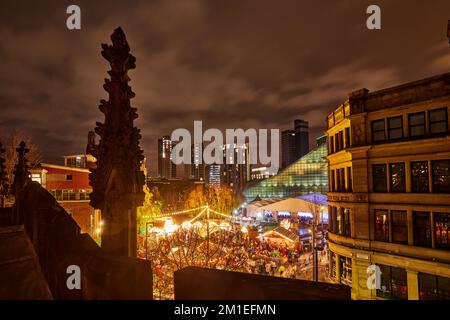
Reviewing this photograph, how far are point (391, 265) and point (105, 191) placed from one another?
21.4 m

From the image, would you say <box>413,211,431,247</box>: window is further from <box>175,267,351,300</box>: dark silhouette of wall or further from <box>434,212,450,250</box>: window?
<box>175,267,351,300</box>: dark silhouette of wall

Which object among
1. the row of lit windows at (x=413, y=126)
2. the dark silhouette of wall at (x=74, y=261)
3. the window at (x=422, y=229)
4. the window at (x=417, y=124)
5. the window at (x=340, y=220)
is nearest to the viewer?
the dark silhouette of wall at (x=74, y=261)

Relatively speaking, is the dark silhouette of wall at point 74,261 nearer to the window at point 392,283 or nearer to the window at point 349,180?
the window at point 392,283

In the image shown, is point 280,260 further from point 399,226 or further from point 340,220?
point 399,226

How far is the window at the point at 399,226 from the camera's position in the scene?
65.5ft

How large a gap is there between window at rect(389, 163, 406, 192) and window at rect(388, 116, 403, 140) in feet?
6.72

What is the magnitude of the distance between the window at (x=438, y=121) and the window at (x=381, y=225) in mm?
6503

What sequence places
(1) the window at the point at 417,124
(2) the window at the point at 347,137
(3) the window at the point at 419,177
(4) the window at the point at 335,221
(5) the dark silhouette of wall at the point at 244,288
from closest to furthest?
(5) the dark silhouette of wall at the point at 244,288
(3) the window at the point at 419,177
(1) the window at the point at 417,124
(2) the window at the point at 347,137
(4) the window at the point at 335,221

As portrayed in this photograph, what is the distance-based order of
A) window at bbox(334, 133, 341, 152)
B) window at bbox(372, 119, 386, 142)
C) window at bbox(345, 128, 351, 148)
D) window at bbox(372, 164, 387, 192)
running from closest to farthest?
window at bbox(372, 164, 387, 192) → window at bbox(372, 119, 386, 142) → window at bbox(345, 128, 351, 148) → window at bbox(334, 133, 341, 152)

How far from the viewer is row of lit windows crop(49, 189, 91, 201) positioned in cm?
4062

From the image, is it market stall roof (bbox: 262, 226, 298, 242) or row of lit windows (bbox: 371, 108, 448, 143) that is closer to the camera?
row of lit windows (bbox: 371, 108, 448, 143)

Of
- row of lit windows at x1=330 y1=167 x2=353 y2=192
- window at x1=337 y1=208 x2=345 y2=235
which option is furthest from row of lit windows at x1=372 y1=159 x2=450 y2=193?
window at x1=337 y1=208 x2=345 y2=235

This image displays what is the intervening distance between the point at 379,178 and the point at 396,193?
1.68m

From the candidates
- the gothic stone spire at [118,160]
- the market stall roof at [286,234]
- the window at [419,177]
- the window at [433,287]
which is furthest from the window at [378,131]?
the gothic stone spire at [118,160]
